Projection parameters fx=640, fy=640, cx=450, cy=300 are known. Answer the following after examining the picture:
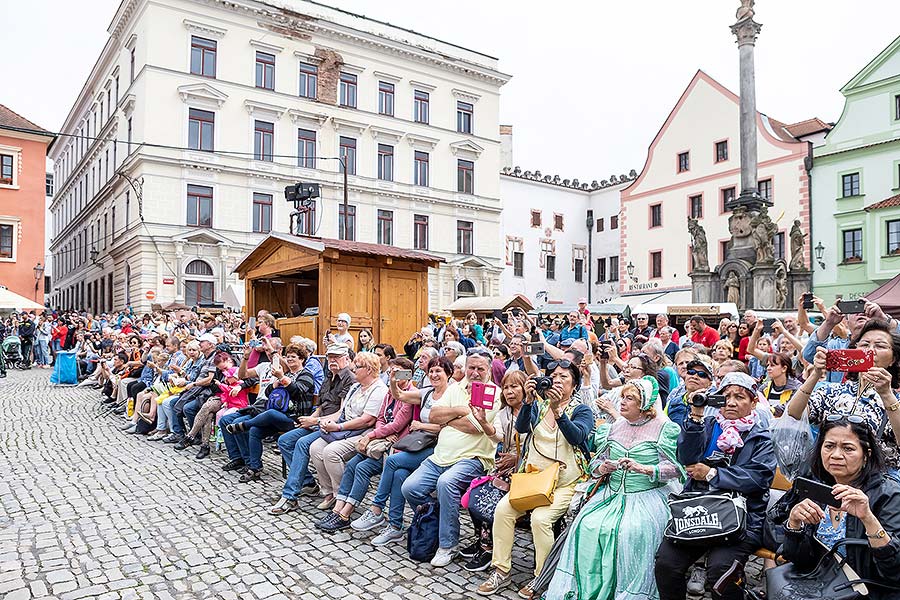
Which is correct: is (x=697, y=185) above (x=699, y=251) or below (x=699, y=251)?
above

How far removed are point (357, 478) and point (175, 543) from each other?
1.69 m

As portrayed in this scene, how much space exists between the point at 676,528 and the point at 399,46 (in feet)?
118

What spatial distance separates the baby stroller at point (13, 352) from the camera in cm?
2222


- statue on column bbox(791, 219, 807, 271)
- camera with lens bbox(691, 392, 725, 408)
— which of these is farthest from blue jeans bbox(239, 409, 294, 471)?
statue on column bbox(791, 219, 807, 271)

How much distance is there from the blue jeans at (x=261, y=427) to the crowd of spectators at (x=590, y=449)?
0.02 metres

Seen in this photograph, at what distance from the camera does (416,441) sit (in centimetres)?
608

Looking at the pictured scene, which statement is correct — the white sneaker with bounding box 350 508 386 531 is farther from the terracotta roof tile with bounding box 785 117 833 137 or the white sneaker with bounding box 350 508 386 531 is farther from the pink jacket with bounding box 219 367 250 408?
the terracotta roof tile with bounding box 785 117 833 137

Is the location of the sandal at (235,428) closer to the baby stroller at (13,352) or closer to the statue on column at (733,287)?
the baby stroller at (13,352)

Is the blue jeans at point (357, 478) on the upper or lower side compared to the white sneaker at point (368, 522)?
upper

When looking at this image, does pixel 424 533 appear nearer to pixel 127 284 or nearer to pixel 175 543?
pixel 175 543

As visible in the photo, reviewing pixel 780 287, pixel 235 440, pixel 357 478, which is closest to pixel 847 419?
pixel 357 478

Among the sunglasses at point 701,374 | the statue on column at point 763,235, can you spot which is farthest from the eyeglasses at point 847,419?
the statue on column at point 763,235

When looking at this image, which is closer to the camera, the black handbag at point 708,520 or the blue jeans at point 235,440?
the black handbag at point 708,520

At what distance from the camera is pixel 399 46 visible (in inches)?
1419
